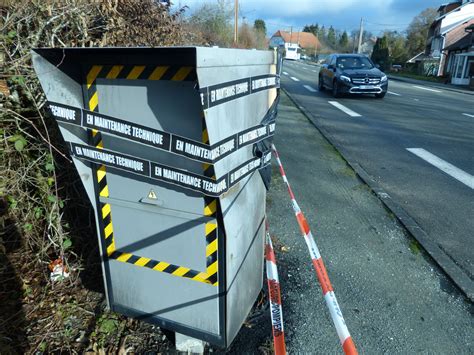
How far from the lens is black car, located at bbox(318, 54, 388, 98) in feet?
47.8

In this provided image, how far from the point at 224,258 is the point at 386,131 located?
8372 millimetres

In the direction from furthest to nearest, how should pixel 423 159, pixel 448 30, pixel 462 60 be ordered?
1. pixel 448 30
2. pixel 462 60
3. pixel 423 159

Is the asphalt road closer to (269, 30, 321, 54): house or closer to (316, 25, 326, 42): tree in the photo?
(269, 30, 321, 54): house

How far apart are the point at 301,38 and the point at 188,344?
425 ft

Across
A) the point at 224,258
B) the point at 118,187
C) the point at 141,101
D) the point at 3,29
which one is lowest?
the point at 224,258

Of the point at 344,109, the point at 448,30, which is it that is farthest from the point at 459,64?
the point at 344,109

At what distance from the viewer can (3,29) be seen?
110 inches

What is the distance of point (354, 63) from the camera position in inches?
622

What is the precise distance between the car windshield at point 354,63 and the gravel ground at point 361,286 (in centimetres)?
1173

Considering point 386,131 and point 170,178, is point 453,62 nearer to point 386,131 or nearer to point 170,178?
point 386,131

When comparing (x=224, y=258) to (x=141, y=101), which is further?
(x=224, y=258)

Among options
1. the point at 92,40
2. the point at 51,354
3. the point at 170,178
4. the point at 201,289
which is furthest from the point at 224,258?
the point at 92,40

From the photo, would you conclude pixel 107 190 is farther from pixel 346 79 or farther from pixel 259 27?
pixel 259 27

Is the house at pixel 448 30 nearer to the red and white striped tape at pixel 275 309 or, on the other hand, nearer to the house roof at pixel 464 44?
the house roof at pixel 464 44
